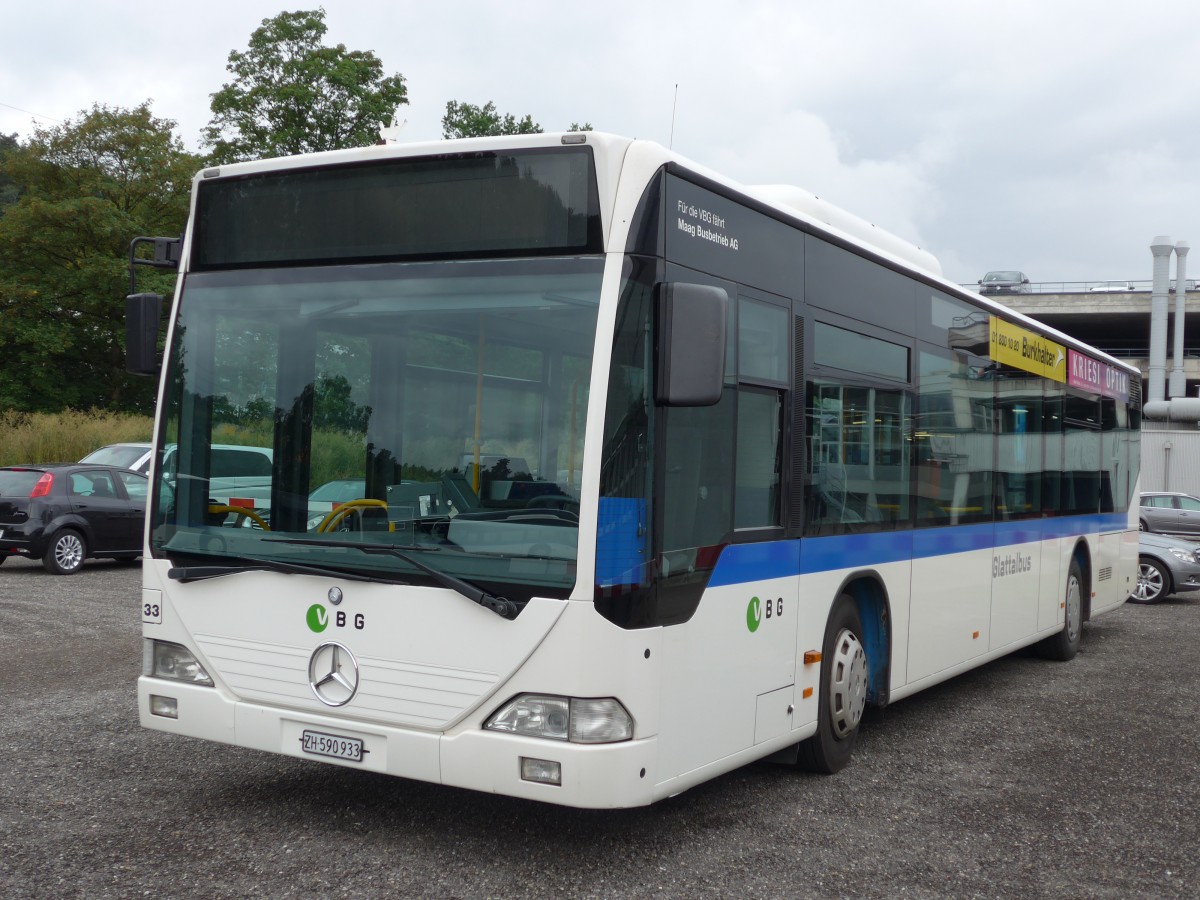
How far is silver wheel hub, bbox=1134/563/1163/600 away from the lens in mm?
17500

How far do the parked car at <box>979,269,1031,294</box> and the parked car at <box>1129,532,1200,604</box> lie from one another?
136 feet

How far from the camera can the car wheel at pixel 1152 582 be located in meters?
17.4

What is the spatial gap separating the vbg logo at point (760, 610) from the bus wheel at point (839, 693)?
0.66 metres

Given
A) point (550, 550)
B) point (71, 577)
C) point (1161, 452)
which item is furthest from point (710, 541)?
point (1161, 452)

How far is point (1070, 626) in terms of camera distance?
36.9ft

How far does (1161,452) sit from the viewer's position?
1444 inches

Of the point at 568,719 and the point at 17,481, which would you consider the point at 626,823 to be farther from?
the point at 17,481

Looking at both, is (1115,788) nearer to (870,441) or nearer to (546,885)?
(870,441)

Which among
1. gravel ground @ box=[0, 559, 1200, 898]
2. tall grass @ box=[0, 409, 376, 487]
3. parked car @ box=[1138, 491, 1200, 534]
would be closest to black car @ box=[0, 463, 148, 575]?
tall grass @ box=[0, 409, 376, 487]

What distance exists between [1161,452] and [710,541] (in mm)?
35340

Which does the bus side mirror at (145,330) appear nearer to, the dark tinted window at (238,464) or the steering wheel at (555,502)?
the dark tinted window at (238,464)

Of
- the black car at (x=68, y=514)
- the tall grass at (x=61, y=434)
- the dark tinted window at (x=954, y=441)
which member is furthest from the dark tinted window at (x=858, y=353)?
the tall grass at (x=61, y=434)

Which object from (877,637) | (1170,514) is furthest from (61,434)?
(877,637)

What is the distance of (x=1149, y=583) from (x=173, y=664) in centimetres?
1552
